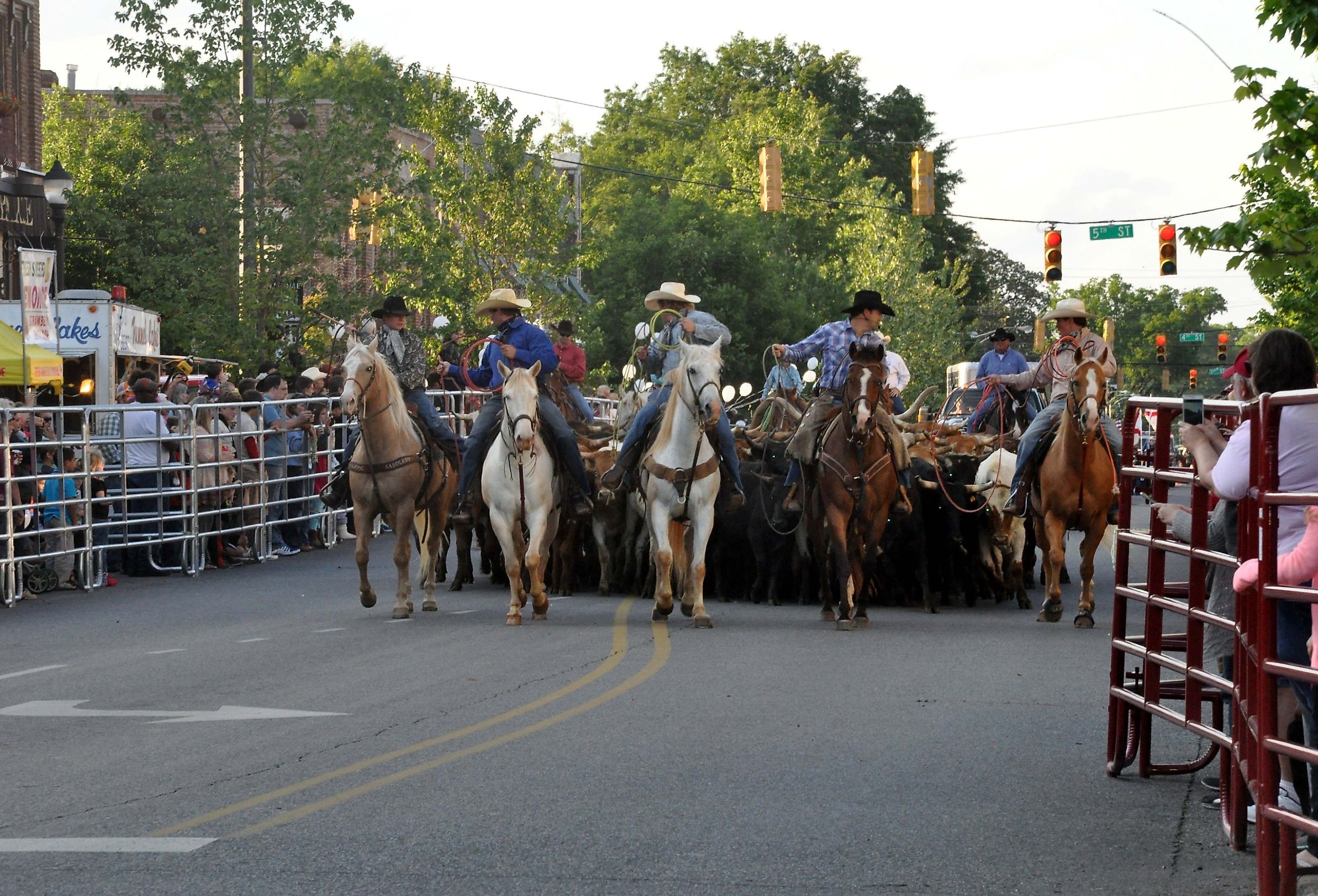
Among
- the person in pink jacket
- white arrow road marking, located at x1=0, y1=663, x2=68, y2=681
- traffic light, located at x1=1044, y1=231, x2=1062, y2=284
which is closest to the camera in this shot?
the person in pink jacket

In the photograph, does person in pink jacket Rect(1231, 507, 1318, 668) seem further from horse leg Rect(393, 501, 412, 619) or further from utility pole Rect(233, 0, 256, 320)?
utility pole Rect(233, 0, 256, 320)

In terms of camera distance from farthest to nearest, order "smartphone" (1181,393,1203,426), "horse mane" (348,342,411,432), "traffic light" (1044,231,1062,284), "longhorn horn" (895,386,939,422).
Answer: "traffic light" (1044,231,1062,284), "longhorn horn" (895,386,939,422), "horse mane" (348,342,411,432), "smartphone" (1181,393,1203,426)

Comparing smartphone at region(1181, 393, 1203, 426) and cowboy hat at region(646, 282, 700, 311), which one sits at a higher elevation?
cowboy hat at region(646, 282, 700, 311)

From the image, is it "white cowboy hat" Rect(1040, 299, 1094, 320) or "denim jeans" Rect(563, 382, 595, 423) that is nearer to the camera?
"white cowboy hat" Rect(1040, 299, 1094, 320)

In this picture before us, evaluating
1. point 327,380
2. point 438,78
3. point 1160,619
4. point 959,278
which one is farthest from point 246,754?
point 959,278

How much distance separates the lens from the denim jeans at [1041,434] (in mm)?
15945

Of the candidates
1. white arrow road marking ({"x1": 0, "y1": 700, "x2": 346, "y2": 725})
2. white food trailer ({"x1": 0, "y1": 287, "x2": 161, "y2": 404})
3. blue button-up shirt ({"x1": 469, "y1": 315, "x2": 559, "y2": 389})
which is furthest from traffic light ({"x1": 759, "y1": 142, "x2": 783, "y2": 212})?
white arrow road marking ({"x1": 0, "y1": 700, "x2": 346, "y2": 725})

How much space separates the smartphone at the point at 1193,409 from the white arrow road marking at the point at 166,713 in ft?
17.7

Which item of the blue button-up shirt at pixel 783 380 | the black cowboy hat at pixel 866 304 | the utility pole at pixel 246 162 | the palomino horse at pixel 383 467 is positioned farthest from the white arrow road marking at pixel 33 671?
the utility pole at pixel 246 162

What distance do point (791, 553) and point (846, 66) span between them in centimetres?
7496

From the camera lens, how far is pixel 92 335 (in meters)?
30.8

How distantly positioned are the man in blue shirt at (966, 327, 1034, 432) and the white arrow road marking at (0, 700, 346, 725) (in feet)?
36.9

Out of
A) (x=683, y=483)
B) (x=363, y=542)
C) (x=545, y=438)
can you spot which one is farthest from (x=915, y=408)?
(x=363, y=542)

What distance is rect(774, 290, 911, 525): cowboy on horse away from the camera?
15.7 metres
